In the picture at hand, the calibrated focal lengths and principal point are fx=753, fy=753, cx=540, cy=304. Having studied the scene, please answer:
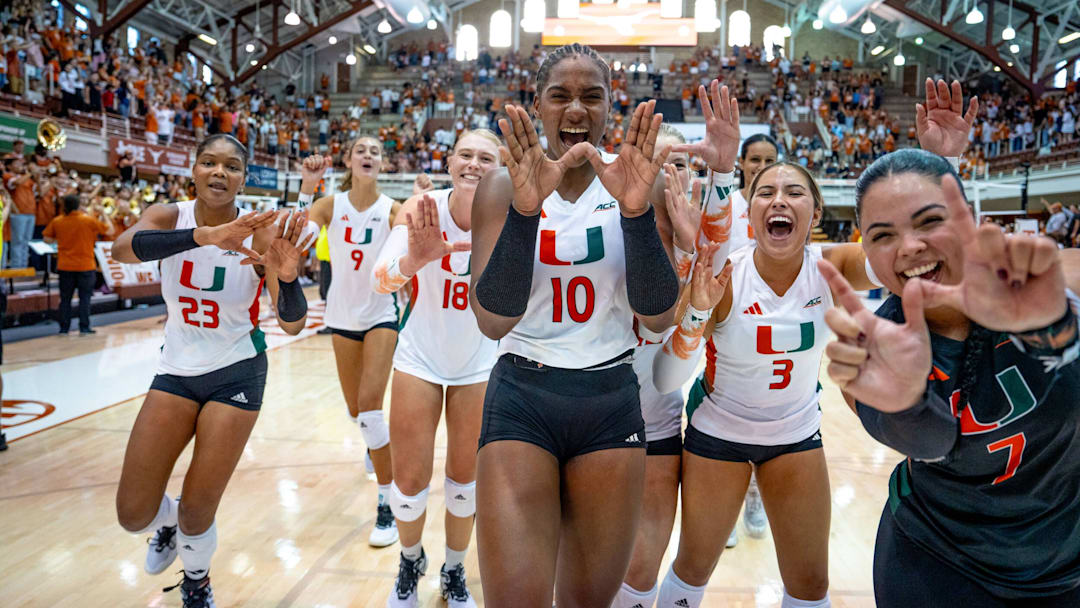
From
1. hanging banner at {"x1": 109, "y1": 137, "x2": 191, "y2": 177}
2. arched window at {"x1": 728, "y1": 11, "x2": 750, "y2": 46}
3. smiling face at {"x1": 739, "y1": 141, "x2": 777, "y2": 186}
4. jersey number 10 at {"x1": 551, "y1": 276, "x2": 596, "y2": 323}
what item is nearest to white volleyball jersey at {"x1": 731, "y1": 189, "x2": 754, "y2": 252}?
smiling face at {"x1": 739, "y1": 141, "x2": 777, "y2": 186}

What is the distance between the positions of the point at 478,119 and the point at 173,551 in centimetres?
2569

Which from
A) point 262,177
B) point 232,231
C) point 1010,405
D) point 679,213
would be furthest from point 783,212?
point 262,177

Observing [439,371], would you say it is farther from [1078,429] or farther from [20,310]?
[20,310]

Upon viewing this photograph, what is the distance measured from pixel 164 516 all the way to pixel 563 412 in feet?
7.06

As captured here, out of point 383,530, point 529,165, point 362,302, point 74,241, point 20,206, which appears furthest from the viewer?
point 20,206

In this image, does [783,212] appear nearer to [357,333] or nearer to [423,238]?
A: [423,238]

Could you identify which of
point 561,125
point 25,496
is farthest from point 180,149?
point 561,125

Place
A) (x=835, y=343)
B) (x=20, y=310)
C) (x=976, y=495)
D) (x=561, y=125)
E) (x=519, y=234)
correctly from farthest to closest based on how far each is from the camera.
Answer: (x=20, y=310) → (x=561, y=125) → (x=519, y=234) → (x=976, y=495) → (x=835, y=343)

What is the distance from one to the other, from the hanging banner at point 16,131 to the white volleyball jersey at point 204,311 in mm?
12041

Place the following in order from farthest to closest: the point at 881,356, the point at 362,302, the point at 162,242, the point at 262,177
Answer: the point at 262,177
the point at 362,302
the point at 162,242
the point at 881,356

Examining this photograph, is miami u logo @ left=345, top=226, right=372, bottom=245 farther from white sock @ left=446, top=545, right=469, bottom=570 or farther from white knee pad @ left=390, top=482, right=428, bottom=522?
white sock @ left=446, top=545, right=469, bottom=570

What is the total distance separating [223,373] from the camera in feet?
10.7

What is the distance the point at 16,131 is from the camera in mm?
13000

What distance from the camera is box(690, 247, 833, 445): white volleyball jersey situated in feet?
8.79
